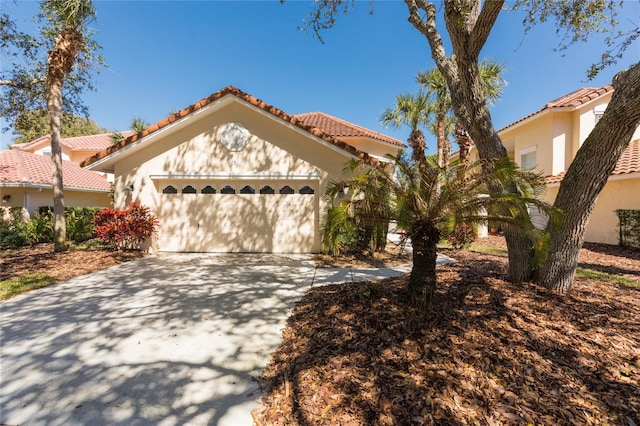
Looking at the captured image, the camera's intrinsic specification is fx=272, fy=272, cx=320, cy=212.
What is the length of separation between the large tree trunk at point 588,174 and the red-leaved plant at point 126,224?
1068 cm

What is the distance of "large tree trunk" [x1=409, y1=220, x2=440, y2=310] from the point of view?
3.81 metres

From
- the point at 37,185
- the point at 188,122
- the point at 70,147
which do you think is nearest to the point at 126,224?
the point at 188,122

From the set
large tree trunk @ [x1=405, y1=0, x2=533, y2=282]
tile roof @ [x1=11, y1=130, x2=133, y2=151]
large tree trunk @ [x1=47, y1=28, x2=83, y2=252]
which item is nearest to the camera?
large tree trunk @ [x1=405, y1=0, x2=533, y2=282]

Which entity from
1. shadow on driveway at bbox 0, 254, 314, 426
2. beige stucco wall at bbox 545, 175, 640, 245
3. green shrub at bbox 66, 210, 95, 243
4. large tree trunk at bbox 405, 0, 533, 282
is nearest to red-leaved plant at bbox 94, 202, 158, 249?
shadow on driveway at bbox 0, 254, 314, 426

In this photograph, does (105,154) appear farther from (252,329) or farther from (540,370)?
(540,370)

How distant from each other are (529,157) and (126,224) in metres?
20.3

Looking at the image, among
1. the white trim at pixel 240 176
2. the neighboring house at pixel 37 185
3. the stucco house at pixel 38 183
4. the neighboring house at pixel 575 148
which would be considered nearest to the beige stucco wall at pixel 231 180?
the white trim at pixel 240 176

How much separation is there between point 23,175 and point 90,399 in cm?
1785

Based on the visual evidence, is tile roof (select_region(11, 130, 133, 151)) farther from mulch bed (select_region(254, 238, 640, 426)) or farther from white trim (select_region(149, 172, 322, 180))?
mulch bed (select_region(254, 238, 640, 426))

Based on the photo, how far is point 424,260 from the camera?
12.8ft

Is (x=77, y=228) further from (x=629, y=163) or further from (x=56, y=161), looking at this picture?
(x=629, y=163)

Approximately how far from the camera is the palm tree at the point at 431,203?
367cm

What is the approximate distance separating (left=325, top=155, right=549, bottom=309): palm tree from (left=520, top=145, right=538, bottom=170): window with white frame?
14531 mm

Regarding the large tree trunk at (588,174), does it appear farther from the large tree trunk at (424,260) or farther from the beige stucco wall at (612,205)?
the beige stucco wall at (612,205)
